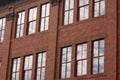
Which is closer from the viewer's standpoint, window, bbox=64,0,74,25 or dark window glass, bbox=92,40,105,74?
dark window glass, bbox=92,40,105,74

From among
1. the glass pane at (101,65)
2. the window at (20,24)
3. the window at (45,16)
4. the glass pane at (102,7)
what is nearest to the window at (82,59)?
the glass pane at (101,65)

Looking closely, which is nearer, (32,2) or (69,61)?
(69,61)

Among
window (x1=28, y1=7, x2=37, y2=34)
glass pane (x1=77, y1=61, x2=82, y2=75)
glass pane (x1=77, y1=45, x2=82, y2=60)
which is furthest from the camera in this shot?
window (x1=28, y1=7, x2=37, y2=34)

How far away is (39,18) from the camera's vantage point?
37.1 m

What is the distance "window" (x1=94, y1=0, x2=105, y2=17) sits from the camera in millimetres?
32344

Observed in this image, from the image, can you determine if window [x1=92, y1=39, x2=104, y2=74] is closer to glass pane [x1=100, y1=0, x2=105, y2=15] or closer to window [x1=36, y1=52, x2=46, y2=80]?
glass pane [x1=100, y1=0, x2=105, y2=15]

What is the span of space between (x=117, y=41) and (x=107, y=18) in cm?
228

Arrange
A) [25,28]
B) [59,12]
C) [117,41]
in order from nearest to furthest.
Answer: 1. [117,41]
2. [59,12]
3. [25,28]

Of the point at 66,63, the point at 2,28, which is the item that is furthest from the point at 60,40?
the point at 2,28

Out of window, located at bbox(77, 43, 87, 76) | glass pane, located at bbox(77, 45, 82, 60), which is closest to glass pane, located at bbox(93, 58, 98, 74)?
window, located at bbox(77, 43, 87, 76)

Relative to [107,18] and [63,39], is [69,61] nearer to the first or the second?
[63,39]

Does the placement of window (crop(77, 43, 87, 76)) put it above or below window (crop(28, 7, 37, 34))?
below

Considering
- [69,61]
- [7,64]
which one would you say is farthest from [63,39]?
[7,64]

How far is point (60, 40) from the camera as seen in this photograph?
3444 cm
